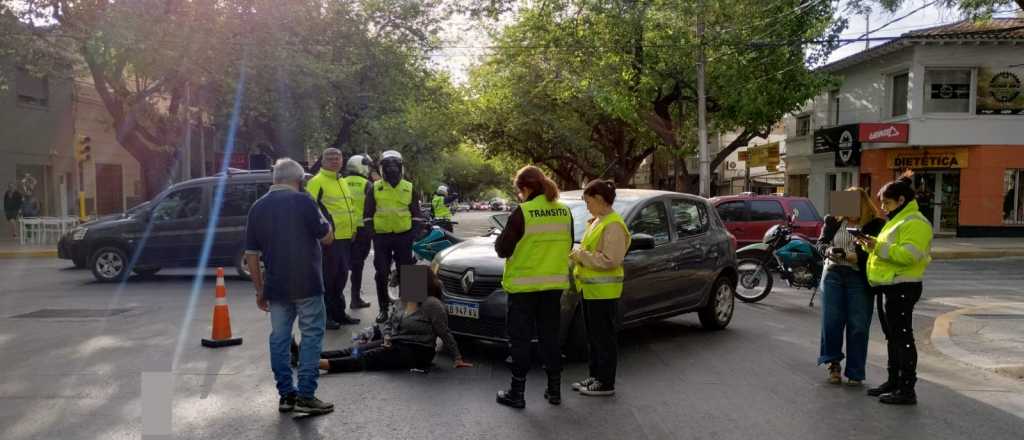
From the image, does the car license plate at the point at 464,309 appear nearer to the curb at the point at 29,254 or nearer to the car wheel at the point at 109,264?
the car wheel at the point at 109,264

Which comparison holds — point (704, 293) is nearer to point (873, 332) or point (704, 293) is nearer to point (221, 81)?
point (873, 332)

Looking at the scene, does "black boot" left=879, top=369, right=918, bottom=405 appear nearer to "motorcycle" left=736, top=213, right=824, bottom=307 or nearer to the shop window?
"motorcycle" left=736, top=213, right=824, bottom=307

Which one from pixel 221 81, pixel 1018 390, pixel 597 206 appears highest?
pixel 221 81

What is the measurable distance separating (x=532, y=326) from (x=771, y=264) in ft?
24.3

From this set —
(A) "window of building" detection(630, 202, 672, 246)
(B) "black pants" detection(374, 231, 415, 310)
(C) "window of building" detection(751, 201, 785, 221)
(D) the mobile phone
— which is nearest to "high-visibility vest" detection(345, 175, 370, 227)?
(B) "black pants" detection(374, 231, 415, 310)

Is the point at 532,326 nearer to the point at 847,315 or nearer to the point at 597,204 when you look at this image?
the point at 597,204

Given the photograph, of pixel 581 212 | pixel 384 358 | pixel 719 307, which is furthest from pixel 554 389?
pixel 719 307

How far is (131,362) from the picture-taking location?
673 centimetres

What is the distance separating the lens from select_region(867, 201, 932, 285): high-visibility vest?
5.45 m

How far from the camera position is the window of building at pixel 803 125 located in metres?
31.5

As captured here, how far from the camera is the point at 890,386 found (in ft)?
19.3

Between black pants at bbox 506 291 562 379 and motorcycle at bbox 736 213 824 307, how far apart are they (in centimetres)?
614

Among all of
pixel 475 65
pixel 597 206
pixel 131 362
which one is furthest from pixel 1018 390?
pixel 475 65

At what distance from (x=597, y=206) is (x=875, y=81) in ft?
80.7
